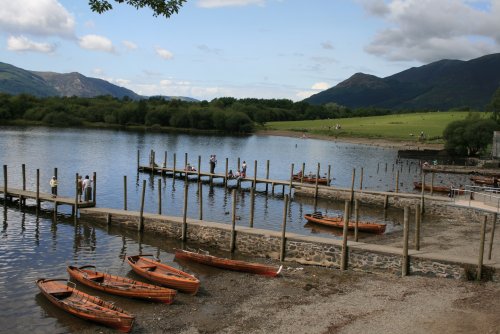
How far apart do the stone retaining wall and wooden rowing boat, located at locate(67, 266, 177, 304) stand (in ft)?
26.6

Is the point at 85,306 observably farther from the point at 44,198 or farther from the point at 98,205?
the point at 98,205

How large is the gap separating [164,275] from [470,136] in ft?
315

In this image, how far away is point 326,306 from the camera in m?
20.0

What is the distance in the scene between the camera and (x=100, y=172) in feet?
204

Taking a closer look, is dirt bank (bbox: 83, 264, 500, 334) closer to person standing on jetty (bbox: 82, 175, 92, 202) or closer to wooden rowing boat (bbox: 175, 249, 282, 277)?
wooden rowing boat (bbox: 175, 249, 282, 277)

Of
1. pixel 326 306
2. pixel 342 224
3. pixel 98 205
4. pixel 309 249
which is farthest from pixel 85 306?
pixel 98 205

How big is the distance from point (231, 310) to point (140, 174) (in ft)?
152

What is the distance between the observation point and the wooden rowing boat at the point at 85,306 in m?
17.8

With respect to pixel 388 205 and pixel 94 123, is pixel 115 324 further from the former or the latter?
pixel 94 123

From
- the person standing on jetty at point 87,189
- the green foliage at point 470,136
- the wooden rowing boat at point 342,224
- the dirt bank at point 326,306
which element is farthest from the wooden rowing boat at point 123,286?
the green foliage at point 470,136

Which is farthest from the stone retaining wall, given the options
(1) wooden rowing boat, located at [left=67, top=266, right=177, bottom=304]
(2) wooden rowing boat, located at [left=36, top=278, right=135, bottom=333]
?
(2) wooden rowing boat, located at [left=36, top=278, right=135, bottom=333]

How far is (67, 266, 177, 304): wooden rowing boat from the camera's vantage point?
20.6 meters

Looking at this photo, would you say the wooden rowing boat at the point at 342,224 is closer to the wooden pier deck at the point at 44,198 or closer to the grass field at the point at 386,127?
the wooden pier deck at the point at 44,198

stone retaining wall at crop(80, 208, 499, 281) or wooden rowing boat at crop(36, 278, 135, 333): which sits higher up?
stone retaining wall at crop(80, 208, 499, 281)
